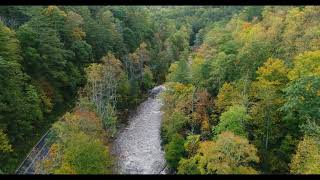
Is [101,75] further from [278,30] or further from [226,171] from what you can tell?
[226,171]

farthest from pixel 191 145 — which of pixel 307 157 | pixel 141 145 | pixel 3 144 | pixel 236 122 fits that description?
pixel 3 144

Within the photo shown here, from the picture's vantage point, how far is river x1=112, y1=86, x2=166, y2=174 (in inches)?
1502

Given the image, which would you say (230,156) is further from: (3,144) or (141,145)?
(141,145)

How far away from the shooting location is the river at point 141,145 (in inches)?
1502

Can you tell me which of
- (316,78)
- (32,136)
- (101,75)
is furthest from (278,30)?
(32,136)

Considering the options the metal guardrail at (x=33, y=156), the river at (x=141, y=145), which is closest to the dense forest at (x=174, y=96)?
the metal guardrail at (x=33, y=156)

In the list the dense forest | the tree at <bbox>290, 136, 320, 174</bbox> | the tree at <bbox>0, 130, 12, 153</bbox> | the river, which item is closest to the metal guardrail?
the dense forest

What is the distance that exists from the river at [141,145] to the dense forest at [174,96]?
1431mm

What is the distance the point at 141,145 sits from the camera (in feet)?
142

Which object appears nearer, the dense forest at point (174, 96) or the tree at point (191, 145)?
the dense forest at point (174, 96)

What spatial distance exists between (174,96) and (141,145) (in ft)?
22.1

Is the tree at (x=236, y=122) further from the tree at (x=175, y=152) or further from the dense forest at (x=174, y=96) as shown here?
the tree at (x=175, y=152)

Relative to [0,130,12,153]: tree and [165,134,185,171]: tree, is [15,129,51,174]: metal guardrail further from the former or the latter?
[165,134,185,171]: tree

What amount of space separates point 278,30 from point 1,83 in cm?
3349
